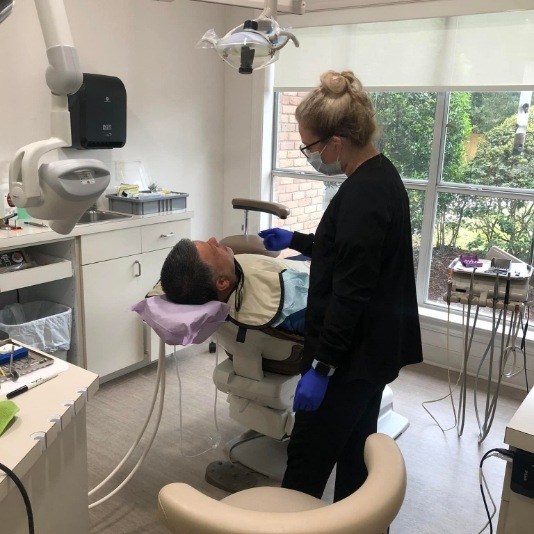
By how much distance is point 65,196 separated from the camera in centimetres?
90

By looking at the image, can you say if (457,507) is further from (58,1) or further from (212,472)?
(58,1)

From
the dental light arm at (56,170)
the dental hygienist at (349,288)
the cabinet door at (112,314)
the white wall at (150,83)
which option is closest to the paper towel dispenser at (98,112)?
the white wall at (150,83)

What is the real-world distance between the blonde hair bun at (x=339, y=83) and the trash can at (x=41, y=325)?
176 cm

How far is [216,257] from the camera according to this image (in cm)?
173

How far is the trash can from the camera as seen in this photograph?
8.22 feet

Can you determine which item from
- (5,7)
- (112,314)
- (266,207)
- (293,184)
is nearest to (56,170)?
(5,7)

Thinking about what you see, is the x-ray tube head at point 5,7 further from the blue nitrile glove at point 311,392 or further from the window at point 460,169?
the window at point 460,169

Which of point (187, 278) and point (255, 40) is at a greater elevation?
point (255, 40)

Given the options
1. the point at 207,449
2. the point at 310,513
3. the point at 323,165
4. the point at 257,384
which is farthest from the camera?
the point at 207,449

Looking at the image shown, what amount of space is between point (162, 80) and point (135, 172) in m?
0.62

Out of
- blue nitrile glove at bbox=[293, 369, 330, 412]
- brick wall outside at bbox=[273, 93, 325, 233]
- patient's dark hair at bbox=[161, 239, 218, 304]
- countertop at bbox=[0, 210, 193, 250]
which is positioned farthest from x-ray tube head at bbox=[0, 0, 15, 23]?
brick wall outside at bbox=[273, 93, 325, 233]

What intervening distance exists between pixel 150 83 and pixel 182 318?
92.7 inches

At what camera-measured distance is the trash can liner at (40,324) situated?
2.51 m

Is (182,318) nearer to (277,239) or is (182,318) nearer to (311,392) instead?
(311,392)
